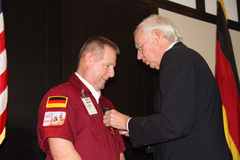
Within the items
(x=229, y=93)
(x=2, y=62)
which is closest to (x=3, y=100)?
(x=2, y=62)

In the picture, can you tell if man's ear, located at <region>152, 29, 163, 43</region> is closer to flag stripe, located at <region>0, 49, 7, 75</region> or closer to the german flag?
flag stripe, located at <region>0, 49, 7, 75</region>

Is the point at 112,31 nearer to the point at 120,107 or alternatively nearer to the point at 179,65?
the point at 120,107

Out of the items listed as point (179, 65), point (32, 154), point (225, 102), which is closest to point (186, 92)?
point (179, 65)

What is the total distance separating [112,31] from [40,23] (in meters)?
0.96

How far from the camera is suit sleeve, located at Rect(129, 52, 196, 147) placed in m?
1.55

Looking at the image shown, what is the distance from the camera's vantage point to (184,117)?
1.55 m

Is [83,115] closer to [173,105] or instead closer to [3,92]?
[173,105]

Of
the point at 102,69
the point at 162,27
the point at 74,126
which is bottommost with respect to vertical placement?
the point at 74,126

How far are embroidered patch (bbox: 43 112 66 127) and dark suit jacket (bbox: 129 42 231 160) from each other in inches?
17.5

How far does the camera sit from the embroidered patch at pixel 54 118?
1764mm

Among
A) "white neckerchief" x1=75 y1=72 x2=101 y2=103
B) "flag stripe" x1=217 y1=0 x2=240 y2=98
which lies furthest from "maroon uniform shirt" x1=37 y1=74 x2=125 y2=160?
"flag stripe" x1=217 y1=0 x2=240 y2=98

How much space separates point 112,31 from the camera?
3.54 metres

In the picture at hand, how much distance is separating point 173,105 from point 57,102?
2.55 feet

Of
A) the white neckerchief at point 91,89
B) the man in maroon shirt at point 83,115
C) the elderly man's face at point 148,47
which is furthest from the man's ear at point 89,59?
the elderly man's face at point 148,47
